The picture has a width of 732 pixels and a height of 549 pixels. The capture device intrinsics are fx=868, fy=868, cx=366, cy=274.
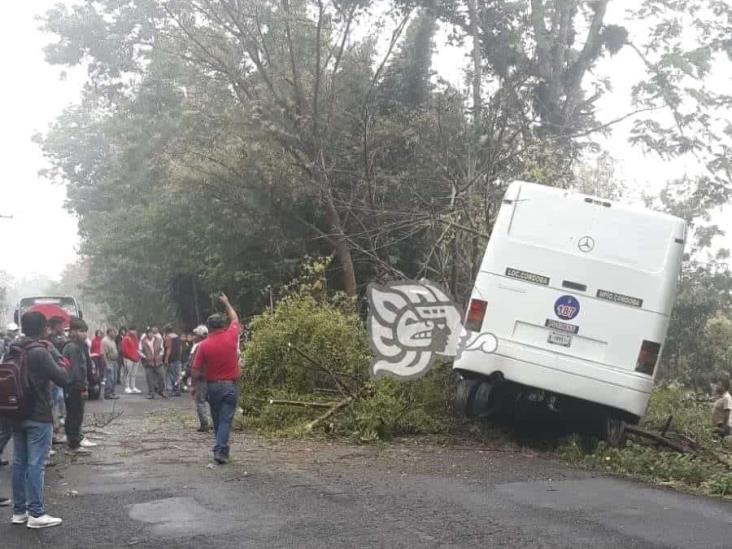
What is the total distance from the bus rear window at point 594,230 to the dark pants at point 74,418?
17.9 feet

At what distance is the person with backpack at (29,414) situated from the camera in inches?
258

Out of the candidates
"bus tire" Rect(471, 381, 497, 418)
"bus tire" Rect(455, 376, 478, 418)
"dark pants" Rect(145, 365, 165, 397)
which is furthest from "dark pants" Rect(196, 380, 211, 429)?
"dark pants" Rect(145, 365, 165, 397)

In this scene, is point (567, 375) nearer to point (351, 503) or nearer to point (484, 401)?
point (484, 401)

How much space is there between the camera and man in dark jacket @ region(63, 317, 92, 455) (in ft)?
32.5

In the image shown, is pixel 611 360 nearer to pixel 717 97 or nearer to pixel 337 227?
pixel 337 227

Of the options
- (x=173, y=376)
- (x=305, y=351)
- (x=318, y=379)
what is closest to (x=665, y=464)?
(x=318, y=379)

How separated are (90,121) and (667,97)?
36.7 meters

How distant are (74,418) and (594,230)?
646cm

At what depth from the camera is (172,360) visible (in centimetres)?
2091

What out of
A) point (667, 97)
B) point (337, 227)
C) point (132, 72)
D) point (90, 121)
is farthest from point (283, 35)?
point (90, 121)

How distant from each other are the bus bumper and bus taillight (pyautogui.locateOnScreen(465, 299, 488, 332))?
1.08 ft

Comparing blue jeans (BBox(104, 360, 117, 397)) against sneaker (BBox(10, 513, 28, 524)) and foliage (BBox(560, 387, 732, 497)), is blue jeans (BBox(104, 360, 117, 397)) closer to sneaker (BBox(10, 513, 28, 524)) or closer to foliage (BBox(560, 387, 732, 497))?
foliage (BBox(560, 387, 732, 497))

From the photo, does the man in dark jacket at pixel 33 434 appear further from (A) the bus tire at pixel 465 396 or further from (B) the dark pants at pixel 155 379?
(B) the dark pants at pixel 155 379

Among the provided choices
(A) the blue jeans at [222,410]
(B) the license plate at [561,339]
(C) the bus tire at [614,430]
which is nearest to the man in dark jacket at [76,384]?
(A) the blue jeans at [222,410]
